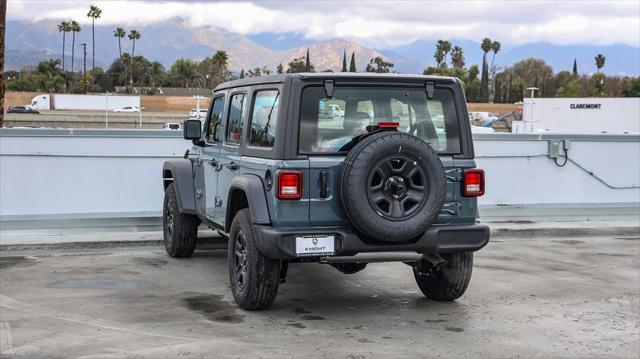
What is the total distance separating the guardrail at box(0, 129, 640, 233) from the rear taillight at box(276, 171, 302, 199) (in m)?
5.58

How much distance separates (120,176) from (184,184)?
8.23ft

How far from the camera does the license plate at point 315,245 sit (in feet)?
22.9

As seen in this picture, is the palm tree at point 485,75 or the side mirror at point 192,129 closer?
the side mirror at point 192,129

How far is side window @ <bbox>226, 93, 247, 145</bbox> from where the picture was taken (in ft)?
27.0

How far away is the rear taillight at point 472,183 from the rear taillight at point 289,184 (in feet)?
4.95

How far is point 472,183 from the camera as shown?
7441 millimetres

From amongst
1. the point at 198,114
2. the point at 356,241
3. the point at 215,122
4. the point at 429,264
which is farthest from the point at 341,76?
the point at 198,114

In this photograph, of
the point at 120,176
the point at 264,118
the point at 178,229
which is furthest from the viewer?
the point at 120,176

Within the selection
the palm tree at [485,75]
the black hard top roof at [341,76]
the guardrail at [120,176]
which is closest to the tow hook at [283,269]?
the black hard top roof at [341,76]

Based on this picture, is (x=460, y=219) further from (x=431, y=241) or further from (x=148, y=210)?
(x=148, y=210)

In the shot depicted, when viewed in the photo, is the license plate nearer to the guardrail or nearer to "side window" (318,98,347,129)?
"side window" (318,98,347,129)

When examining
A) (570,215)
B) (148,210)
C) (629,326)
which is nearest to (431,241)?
(629,326)

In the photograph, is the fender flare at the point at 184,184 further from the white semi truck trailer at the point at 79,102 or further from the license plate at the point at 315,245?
the white semi truck trailer at the point at 79,102

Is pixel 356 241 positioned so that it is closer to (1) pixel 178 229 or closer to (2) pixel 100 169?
(1) pixel 178 229
